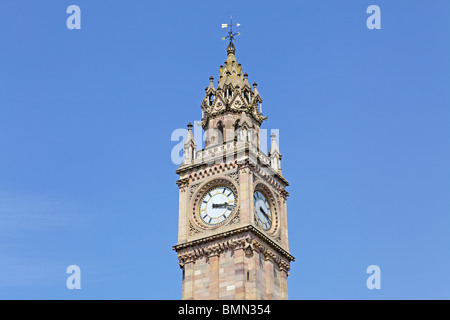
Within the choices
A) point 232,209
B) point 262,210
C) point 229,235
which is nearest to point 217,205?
point 232,209

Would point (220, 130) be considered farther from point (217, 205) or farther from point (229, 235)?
point (229, 235)

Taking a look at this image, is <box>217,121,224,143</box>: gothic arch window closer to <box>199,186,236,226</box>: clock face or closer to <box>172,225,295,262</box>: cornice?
<box>199,186,236,226</box>: clock face

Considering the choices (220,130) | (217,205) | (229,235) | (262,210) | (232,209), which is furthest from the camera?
(220,130)

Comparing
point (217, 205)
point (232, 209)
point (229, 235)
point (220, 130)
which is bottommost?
point (229, 235)

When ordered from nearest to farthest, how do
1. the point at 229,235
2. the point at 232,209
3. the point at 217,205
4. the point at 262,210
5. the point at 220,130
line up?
1. the point at 229,235
2. the point at 232,209
3. the point at 217,205
4. the point at 262,210
5. the point at 220,130

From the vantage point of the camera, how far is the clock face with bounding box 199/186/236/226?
7594 centimetres

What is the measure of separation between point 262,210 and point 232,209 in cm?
345

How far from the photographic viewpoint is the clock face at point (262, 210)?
76812 mm

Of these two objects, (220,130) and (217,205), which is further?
(220,130)

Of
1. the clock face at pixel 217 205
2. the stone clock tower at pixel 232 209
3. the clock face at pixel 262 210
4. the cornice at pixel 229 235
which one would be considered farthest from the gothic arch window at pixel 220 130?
the cornice at pixel 229 235

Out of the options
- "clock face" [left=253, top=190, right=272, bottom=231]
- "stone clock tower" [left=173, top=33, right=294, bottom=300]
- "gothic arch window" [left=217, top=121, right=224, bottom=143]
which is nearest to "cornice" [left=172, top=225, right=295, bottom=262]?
"stone clock tower" [left=173, top=33, right=294, bottom=300]

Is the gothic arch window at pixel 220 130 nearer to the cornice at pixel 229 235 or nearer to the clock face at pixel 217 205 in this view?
the clock face at pixel 217 205

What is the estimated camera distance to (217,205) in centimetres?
7681
